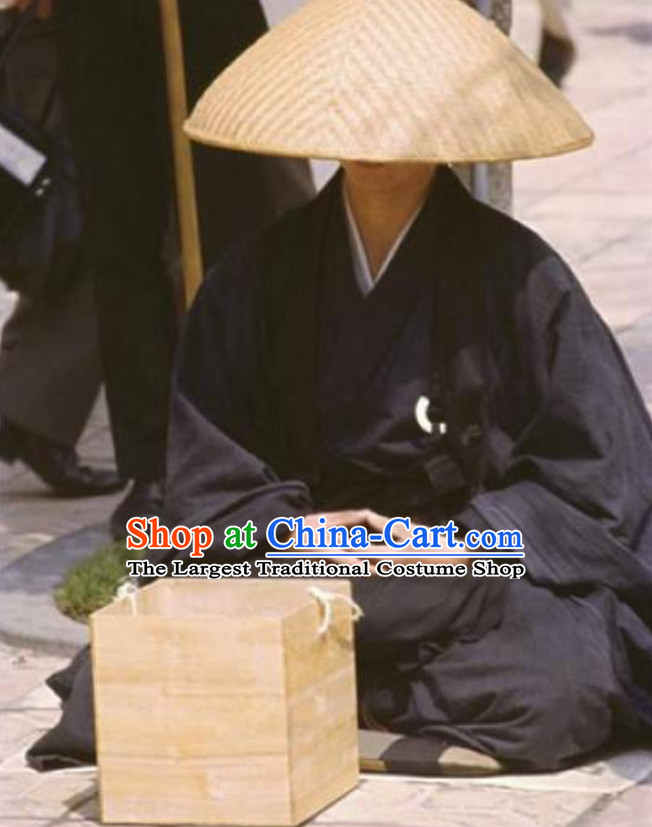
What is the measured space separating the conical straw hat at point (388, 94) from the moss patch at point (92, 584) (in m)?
1.31

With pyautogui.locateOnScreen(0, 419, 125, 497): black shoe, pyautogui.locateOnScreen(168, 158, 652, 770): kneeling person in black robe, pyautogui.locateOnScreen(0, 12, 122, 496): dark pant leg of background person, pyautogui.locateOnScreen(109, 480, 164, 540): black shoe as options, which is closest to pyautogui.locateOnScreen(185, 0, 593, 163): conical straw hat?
pyautogui.locateOnScreen(168, 158, 652, 770): kneeling person in black robe

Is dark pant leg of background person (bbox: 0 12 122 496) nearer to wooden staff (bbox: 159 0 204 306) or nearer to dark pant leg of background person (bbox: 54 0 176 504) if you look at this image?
dark pant leg of background person (bbox: 54 0 176 504)

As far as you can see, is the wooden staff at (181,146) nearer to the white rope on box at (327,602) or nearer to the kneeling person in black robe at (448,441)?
the kneeling person in black robe at (448,441)

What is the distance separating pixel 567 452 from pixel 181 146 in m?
1.52

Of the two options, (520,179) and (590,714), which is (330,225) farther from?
(520,179)

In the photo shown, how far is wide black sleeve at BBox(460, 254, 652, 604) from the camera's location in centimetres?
534

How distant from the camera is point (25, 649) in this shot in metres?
6.30

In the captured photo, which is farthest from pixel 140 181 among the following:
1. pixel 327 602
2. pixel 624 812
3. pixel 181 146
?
pixel 624 812

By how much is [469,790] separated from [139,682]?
65 centimetres

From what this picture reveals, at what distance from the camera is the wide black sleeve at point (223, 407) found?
214 inches

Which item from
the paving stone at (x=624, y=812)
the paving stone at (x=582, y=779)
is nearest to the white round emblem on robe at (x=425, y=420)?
the paving stone at (x=582, y=779)

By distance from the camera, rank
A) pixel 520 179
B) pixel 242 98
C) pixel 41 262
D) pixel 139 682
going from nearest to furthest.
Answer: pixel 139 682 < pixel 242 98 < pixel 41 262 < pixel 520 179

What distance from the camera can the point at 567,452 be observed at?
17.6ft

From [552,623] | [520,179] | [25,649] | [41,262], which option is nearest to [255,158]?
[41,262]
